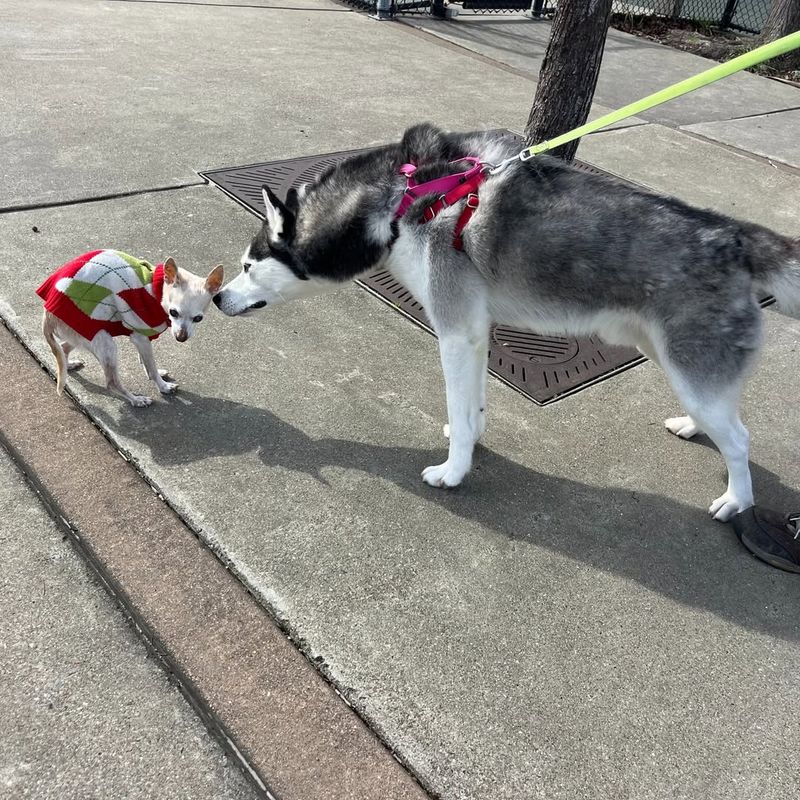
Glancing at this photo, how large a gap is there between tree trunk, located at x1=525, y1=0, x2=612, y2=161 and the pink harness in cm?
141

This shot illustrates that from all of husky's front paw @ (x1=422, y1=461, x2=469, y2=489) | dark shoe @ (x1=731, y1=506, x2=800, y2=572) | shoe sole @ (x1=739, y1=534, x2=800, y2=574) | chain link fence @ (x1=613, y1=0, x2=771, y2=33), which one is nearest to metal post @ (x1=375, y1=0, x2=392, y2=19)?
chain link fence @ (x1=613, y1=0, x2=771, y2=33)

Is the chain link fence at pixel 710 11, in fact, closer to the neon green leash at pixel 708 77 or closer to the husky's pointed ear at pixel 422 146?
the husky's pointed ear at pixel 422 146

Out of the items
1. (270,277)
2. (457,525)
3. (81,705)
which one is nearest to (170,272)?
(270,277)

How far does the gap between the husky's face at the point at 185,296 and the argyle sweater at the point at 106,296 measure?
0.05 meters

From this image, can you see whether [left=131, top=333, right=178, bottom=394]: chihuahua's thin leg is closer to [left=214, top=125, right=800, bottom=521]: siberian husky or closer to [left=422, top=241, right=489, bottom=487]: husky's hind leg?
[left=214, top=125, right=800, bottom=521]: siberian husky

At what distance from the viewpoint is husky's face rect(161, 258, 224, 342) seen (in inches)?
127

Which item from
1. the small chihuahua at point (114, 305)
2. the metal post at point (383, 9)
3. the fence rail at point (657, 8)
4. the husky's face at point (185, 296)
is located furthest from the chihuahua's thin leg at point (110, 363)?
the fence rail at point (657, 8)

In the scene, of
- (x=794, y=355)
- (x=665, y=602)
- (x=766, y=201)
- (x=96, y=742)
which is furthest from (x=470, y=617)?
(x=766, y=201)

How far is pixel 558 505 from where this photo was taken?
3.11 m

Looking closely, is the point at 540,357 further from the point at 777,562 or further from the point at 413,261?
the point at 777,562

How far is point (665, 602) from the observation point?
2721 mm

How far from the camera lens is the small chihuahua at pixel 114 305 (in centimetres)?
308

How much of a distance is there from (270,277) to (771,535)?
2359mm

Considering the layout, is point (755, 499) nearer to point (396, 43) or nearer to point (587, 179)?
point (587, 179)
